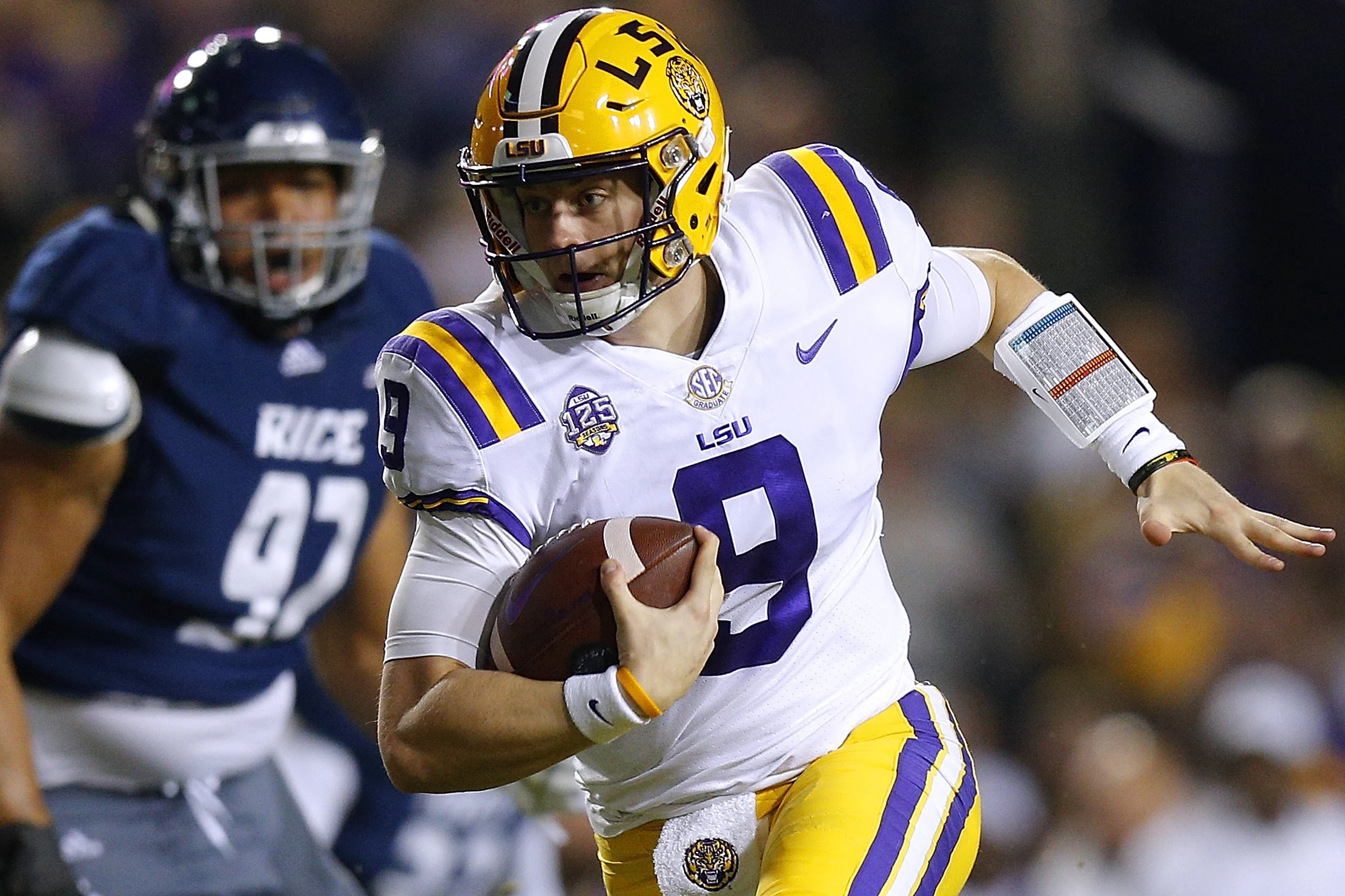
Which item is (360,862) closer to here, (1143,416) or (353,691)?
(353,691)

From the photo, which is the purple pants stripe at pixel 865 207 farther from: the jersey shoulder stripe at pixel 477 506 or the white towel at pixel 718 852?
the white towel at pixel 718 852

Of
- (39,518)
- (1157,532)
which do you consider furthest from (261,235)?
(1157,532)

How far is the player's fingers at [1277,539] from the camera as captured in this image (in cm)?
192

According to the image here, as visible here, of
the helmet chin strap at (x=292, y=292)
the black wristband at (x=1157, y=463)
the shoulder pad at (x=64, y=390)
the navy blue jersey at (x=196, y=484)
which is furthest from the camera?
the helmet chin strap at (x=292, y=292)

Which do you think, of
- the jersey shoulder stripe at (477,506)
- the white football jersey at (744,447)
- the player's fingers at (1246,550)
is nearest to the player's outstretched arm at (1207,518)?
the player's fingers at (1246,550)

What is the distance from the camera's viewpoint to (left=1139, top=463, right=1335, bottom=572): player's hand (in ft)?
6.35

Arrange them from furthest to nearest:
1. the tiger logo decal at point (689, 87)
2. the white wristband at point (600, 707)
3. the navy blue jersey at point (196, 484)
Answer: the navy blue jersey at point (196, 484) < the tiger logo decal at point (689, 87) < the white wristband at point (600, 707)

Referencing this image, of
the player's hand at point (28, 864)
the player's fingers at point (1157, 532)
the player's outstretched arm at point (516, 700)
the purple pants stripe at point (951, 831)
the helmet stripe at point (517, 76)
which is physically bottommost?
the player's hand at point (28, 864)

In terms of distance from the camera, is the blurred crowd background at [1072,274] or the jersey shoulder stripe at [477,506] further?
the blurred crowd background at [1072,274]

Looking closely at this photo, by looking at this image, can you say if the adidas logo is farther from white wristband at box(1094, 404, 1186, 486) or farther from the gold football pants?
white wristband at box(1094, 404, 1186, 486)

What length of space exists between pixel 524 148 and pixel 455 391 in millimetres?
309

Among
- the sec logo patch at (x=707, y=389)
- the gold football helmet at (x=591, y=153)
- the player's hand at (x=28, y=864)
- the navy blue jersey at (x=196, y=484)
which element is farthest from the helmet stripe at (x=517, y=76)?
the player's hand at (x=28, y=864)

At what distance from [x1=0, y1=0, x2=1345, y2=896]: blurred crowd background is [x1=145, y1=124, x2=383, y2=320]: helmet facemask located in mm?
1046

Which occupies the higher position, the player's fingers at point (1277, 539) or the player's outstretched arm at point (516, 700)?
the player's outstretched arm at point (516, 700)
